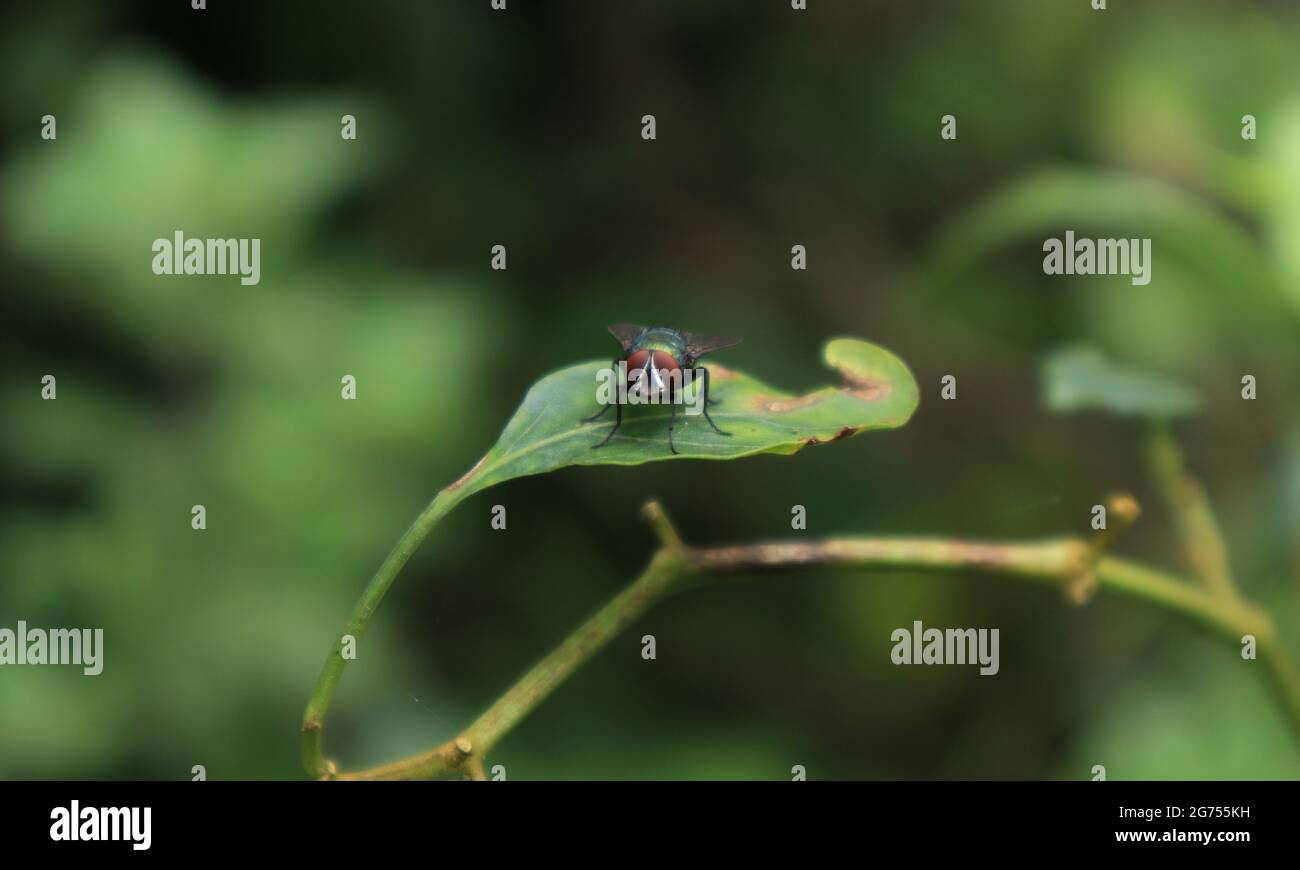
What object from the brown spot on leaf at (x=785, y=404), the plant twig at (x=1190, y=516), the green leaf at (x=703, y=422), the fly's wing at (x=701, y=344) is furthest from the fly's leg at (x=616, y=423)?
the plant twig at (x=1190, y=516)

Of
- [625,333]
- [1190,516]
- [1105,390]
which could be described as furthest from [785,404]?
[1190,516]

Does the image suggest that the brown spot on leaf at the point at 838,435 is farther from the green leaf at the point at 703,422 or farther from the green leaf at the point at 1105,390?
the green leaf at the point at 1105,390

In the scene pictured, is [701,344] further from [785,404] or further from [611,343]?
[611,343]

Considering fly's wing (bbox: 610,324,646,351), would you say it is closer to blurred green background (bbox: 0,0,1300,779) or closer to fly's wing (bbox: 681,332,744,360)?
fly's wing (bbox: 681,332,744,360)

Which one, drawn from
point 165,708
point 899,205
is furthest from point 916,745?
point 165,708

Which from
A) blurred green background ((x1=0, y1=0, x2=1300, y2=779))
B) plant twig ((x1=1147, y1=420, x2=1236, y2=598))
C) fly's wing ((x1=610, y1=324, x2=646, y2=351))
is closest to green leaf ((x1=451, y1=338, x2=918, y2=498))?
fly's wing ((x1=610, y1=324, x2=646, y2=351))
